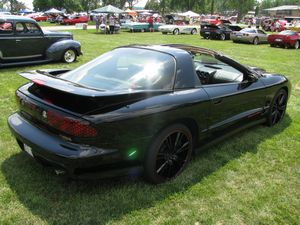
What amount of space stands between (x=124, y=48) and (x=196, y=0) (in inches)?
2917

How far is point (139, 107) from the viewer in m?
3.09

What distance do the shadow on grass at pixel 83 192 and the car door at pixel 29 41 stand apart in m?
6.63

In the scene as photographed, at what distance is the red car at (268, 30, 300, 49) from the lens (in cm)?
2028

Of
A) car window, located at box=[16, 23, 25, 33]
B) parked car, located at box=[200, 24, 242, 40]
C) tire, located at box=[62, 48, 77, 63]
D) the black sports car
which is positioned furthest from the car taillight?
parked car, located at box=[200, 24, 242, 40]

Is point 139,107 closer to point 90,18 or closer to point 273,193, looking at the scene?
point 273,193

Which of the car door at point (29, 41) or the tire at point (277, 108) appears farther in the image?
the car door at point (29, 41)

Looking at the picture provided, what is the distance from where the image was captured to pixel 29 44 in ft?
32.2

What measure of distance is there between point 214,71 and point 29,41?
715 cm

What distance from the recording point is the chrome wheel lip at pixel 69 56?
35.3 ft

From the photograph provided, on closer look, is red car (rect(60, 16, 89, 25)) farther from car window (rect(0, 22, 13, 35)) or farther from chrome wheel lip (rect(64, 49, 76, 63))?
car window (rect(0, 22, 13, 35))

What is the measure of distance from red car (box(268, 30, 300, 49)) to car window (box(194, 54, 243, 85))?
17.6 metres

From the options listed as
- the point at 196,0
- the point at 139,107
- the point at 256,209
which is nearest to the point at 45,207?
the point at 139,107

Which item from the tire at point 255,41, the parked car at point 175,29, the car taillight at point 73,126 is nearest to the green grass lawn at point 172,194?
the car taillight at point 73,126

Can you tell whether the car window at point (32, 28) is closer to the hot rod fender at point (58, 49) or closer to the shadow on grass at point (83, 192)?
the hot rod fender at point (58, 49)
